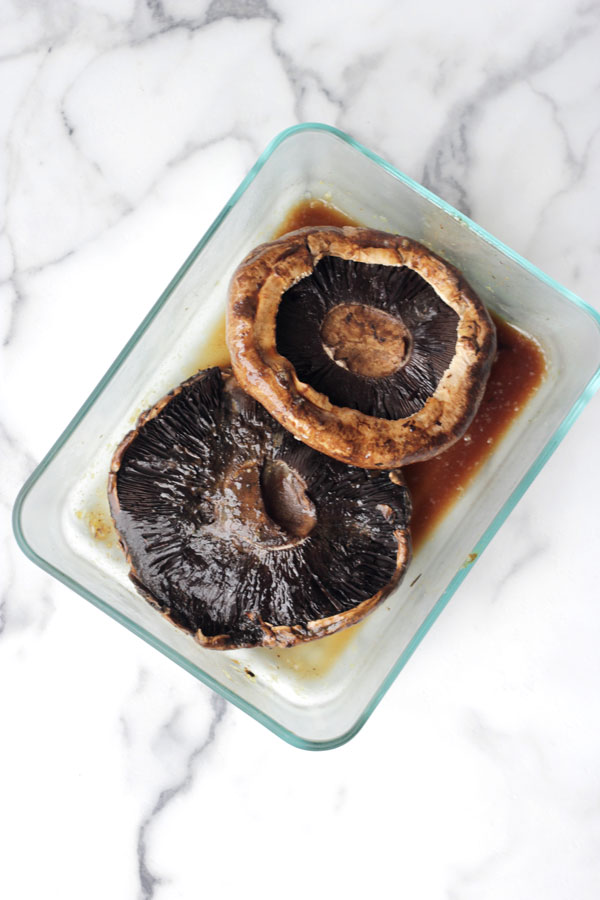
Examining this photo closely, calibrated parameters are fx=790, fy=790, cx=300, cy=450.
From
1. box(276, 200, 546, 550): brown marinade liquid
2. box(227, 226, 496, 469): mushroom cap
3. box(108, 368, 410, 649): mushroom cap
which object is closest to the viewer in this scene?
box(227, 226, 496, 469): mushroom cap

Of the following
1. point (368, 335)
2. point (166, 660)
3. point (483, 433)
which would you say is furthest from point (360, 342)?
point (166, 660)

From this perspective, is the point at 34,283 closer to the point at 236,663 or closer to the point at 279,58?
the point at 279,58

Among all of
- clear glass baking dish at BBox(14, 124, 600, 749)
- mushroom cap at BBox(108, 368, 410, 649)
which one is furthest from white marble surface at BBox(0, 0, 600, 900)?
mushroom cap at BBox(108, 368, 410, 649)

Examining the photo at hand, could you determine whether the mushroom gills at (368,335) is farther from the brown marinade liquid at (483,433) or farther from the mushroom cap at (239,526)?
the brown marinade liquid at (483,433)

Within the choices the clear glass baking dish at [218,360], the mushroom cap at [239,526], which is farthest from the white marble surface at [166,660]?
the mushroom cap at [239,526]

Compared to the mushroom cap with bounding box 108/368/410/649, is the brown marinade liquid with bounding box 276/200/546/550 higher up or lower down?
higher up

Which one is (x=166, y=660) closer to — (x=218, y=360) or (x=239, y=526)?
(x=239, y=526)

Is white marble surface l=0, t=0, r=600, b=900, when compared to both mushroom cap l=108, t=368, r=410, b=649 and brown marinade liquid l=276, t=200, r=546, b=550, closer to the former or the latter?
brown marinade liquid l=276, t=200, r=546, b=550
